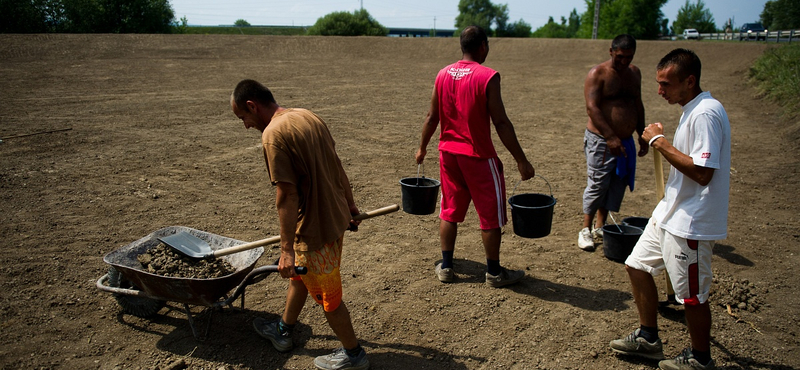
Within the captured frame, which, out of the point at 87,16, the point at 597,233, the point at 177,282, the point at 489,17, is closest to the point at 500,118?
the point at 597,233

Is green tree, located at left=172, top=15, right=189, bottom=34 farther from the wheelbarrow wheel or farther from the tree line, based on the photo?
the wheelbarrow wheel

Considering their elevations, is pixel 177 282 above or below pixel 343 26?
below

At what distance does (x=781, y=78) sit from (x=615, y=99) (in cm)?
1288

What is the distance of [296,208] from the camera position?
9.77 ft

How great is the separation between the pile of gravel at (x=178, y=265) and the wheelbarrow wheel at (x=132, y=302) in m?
0.23

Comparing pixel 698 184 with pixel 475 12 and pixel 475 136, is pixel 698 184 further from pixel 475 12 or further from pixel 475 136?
pixel 475 12

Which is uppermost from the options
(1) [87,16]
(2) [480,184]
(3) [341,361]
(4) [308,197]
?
(1) [87,16]

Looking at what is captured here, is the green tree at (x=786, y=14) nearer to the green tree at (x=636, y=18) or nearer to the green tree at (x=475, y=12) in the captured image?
the green tree at (x=636, y=18)

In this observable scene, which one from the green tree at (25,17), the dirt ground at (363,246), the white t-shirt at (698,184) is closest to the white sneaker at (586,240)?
the dirt ground at (363,246)

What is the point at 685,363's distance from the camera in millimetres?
3244

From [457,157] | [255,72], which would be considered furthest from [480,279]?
[255,72]

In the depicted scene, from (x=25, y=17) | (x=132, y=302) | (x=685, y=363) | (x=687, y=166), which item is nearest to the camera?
(x=687, y=166)

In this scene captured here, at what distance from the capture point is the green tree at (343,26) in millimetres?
48344

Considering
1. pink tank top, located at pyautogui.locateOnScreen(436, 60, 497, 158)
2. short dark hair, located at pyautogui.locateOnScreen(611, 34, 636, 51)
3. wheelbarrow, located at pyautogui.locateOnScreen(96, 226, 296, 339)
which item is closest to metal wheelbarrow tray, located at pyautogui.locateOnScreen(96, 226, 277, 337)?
wheelbarrow, located at pyautogui.locateOnScreen(96, 226, 296, 339)
